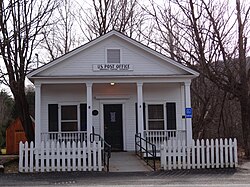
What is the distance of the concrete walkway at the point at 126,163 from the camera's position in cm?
1563

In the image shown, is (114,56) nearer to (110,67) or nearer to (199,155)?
(110,67)

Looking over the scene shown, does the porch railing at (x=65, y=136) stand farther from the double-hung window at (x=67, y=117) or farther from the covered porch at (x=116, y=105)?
the double-hung window at (x=67, y=117)

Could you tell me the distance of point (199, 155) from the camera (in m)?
15.7

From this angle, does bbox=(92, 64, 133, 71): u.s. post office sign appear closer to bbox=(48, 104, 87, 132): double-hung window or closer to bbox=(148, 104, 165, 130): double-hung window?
bbox=(48, 104, 87, 132): double-hung window

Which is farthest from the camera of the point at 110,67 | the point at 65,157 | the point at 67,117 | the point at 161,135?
the point at 67,117

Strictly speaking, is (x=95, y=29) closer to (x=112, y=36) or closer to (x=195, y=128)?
(x=195, y=128)

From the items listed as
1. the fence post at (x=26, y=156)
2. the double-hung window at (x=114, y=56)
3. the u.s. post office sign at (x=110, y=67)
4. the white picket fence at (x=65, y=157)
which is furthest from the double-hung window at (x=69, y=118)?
the fence post at (x=26, y=156)

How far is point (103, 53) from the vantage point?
67.2 feet

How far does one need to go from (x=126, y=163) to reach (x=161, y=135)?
3.67m

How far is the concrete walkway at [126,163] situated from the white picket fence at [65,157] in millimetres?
880

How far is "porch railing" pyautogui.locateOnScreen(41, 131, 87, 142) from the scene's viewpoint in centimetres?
2014

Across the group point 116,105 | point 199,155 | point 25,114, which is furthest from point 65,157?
point 25,114

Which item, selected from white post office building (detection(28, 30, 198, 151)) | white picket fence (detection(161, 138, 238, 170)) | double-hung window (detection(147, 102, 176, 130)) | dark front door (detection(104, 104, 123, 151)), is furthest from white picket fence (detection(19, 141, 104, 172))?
double-hung window (detection(147, 102, 176, 130))

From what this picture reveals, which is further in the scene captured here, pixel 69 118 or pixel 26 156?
pixel 69 118
